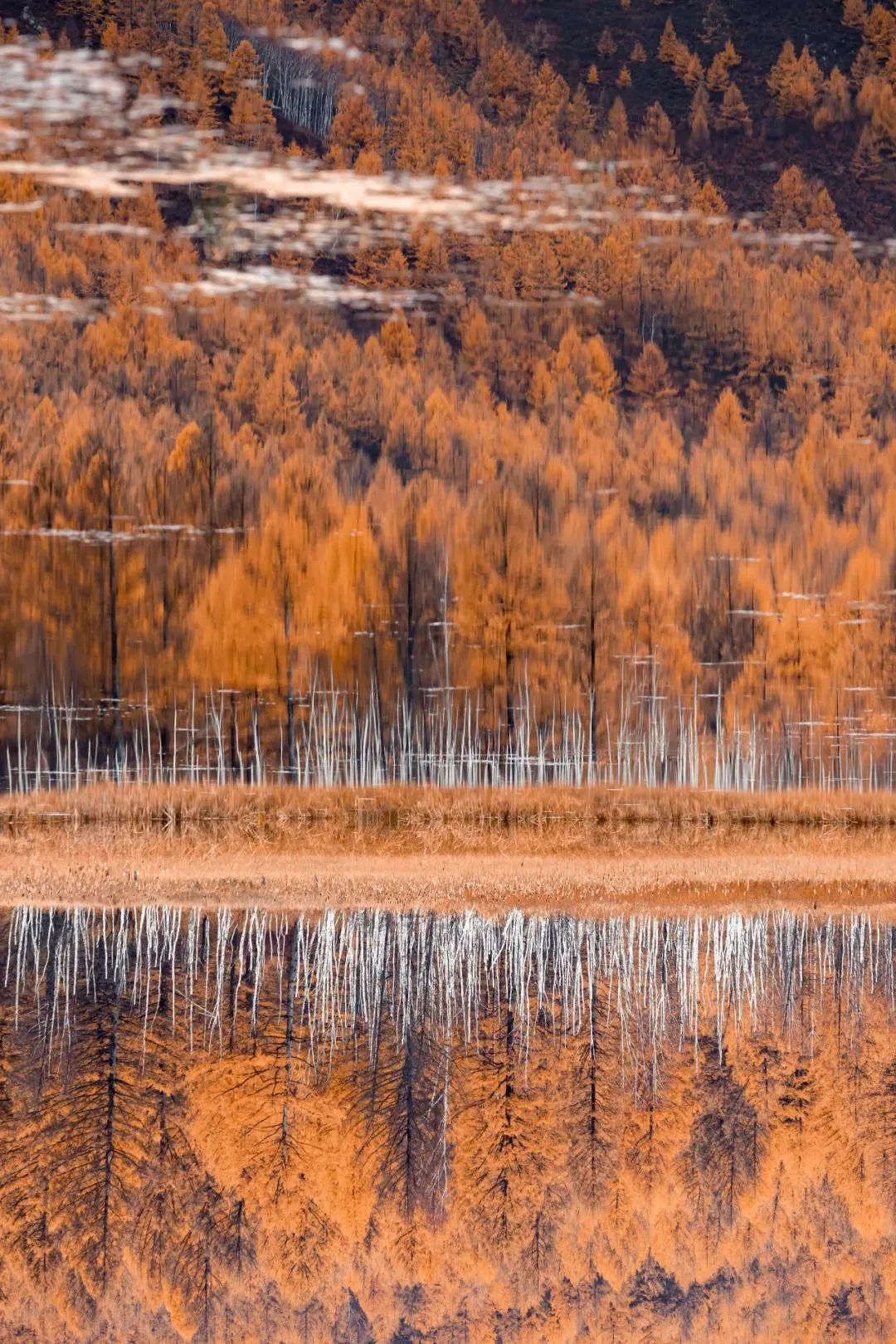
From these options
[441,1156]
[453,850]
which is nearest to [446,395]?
[453,850]

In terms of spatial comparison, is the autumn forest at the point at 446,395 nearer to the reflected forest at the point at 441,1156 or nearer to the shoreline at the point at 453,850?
the shoreline at the point at 453,850

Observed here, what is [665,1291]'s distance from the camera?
778 cm

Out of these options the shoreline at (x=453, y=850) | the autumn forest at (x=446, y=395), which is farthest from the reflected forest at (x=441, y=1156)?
the autumn forest at (x=446, y=395)

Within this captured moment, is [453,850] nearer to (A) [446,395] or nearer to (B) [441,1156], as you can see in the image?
(B) [441,1156]

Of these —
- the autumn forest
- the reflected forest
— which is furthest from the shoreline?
the reflected forest

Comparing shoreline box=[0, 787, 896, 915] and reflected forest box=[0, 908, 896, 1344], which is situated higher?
reflected forest box=[0, 908, 896, 1344]

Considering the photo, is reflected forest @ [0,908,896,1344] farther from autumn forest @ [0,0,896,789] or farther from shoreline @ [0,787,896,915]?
autumn forest @ [0,0,896,789]

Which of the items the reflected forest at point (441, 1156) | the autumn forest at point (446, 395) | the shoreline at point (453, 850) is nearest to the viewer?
the reflected forest at point (441, 1156)

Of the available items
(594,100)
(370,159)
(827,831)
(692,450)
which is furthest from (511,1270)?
(594,100)

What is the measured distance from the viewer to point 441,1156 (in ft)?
28.7

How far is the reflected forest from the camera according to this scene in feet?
24.9

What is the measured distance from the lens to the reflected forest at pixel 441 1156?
7.58 m

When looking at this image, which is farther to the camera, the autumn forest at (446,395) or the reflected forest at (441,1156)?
the autumn forest at (446,395)

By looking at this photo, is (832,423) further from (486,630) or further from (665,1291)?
(665,1291)
